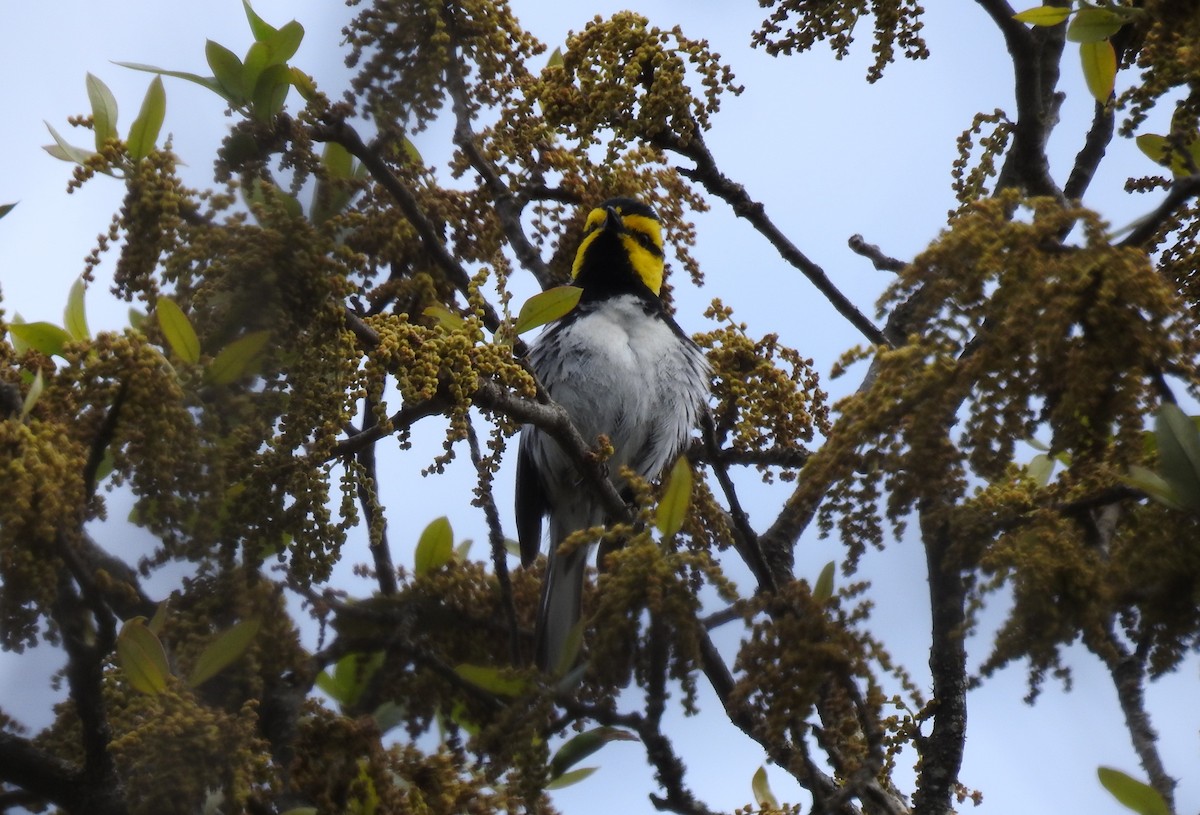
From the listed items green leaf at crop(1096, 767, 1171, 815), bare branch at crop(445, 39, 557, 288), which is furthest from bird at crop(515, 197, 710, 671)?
green leaf at crop(1096, 767, 1171, 815)

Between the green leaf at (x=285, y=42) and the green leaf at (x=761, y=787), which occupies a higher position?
the green leaf at (x=285, y=42)

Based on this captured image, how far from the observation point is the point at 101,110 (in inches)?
72.1

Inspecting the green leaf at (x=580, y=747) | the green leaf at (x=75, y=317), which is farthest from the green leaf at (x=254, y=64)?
the green leaf at (x=580, y=747)

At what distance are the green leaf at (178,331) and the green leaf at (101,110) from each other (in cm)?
44

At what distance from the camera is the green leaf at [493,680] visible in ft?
4.82

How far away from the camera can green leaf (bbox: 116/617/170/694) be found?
126cm

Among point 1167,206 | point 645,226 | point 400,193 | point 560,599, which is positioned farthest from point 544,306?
point 645,226

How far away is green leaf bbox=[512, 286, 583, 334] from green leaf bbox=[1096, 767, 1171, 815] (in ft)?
3.25

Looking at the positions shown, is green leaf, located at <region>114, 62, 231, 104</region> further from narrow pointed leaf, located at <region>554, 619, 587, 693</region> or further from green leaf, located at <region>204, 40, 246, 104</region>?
narrow pointed leaf, located at <region>554, 619, 587, 693</region>

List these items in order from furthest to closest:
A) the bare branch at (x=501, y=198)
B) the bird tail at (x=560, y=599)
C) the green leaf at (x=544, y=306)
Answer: the bare branch at (x=501, y=198) → the bird tail at (x=560, y=599) → the green leaf at (x=544, y=306)

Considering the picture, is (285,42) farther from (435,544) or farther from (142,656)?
(142,656)

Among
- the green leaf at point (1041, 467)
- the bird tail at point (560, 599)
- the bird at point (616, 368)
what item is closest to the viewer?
the green leaf at point (1041, 467)

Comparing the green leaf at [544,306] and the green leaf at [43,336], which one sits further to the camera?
Answer: the green leaf at [544,306]

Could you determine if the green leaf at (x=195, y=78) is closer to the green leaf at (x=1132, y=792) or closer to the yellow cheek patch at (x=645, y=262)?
the green leaf at (x=1132, y=792)
